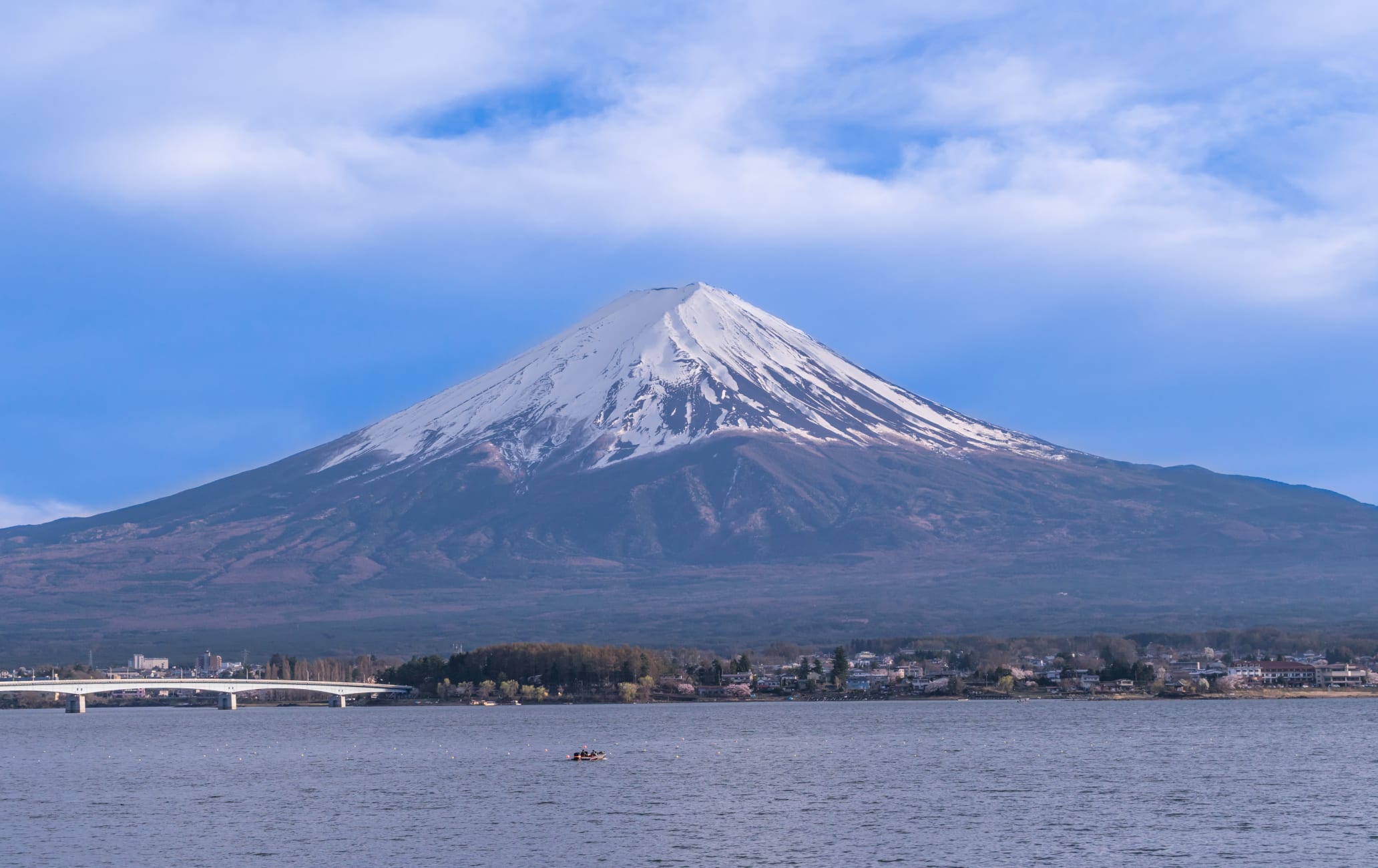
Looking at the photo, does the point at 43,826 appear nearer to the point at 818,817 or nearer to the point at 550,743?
the point at 818,817

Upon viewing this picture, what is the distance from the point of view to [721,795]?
200 feet

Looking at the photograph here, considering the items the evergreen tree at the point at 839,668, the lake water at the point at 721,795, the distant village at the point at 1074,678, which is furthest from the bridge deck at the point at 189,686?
the evergreen tree at the point at 839,668

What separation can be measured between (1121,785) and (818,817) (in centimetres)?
1360

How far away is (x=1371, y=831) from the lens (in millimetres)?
48969

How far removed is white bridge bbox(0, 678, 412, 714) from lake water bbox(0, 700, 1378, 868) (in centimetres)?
2544

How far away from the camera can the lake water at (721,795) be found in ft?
154

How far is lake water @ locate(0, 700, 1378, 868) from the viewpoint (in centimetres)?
4703

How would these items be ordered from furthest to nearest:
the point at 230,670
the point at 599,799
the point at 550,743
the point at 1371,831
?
the point at 230,670, the point at 550,743, the point at 599,799, the point at 1371,831

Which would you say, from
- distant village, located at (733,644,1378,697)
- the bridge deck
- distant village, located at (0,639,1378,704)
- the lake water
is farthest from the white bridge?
distant village, located at (733,644,1378,697)

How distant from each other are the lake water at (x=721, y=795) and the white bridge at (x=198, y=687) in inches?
1001

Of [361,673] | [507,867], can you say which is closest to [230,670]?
[361,673]

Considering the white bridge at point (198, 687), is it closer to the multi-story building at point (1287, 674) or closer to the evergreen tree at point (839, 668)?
the evergreen tree at point (839, 668)

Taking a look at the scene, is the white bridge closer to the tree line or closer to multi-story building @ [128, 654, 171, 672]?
the tree line

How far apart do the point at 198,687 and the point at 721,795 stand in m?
84.9
